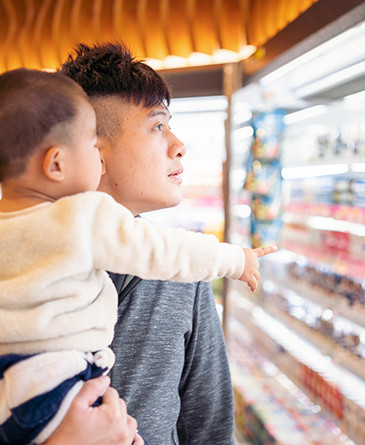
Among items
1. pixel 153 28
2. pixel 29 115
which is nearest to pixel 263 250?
pixel 29 115

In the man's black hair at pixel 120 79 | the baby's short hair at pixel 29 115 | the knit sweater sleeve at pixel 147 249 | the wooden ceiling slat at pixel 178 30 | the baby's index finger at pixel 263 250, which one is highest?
the wooden ceiling slat at pixel 178 30

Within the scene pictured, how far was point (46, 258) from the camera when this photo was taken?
754 mm

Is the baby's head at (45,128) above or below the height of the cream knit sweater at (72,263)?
above

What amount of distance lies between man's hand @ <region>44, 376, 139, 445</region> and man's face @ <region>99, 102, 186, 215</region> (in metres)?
0.48

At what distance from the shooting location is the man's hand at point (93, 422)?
29.8 inches

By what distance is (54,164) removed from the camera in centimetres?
78

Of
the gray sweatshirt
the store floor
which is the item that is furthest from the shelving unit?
the gray sweatshirt

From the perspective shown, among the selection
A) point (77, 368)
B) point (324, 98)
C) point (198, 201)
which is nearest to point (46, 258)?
point (77, 368)

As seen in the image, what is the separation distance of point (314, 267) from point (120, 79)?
1807mm

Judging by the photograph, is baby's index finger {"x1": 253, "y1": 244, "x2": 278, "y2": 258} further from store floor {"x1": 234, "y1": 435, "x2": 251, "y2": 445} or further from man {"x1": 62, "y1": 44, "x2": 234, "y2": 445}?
store floor {"x1": 234, "y1": 435, "x2": 251, "y2": 445}

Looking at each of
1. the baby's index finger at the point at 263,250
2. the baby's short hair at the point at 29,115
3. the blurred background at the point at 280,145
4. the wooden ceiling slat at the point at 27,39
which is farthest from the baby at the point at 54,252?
the wooden ceiling slat at the point at 27,39

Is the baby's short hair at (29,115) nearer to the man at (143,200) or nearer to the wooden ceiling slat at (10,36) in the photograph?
the man at (143,200)

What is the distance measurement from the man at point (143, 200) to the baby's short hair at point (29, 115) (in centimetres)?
35

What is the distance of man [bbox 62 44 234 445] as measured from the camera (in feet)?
3.58
